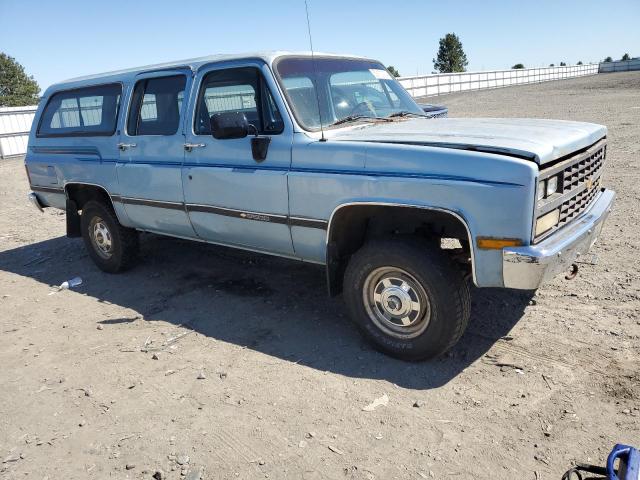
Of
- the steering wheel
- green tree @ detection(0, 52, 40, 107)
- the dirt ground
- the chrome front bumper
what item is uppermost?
green tree @ detection(0, 52, 40, 107)

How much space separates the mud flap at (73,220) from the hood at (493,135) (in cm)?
359

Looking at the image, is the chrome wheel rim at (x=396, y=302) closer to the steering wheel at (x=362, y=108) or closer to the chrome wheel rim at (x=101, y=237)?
the steering wheel at (x=362, y=108)

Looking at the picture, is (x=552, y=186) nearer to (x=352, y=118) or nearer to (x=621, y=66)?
(x=352, y=118)

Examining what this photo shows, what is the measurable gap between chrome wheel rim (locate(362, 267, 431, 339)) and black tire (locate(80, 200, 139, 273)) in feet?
10.3

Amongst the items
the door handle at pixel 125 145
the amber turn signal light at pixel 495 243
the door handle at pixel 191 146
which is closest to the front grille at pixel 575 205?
the amber turn signal light at pixel 495 243

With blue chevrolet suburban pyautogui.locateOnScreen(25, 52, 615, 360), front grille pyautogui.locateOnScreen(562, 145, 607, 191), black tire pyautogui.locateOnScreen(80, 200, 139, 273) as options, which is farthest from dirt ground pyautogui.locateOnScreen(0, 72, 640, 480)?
front grille pyautogui.locateOnScreen(562, 145, 607, 191)

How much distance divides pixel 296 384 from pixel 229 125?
185 cm

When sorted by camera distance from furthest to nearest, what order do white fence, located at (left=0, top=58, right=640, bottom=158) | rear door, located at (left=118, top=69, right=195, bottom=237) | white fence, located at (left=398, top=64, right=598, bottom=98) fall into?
1. white fence, located at (left=398, top=64, right=598, bottom=98)
2. white fence, located at (left=0, top=58, right=640, bottom=158)
3. rear door, located at (left=118, top=69, right=195, bottom=237)

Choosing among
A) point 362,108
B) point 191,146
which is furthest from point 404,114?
point 191,146

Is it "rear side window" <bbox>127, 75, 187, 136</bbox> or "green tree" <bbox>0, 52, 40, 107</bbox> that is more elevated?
"green tree" <bbox>0, 52, 40, 107</bbox>

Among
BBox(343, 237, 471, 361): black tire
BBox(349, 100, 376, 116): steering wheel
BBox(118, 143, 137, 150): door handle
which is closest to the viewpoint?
BBox(343, 237, 471, 361): black tire

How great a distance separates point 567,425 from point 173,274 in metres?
4.16

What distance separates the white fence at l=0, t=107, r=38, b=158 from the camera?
18141mm

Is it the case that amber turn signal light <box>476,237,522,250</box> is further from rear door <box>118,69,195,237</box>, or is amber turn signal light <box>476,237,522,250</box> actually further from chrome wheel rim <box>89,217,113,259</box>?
chrome wheel rim <box>89,217,113,259</box>
